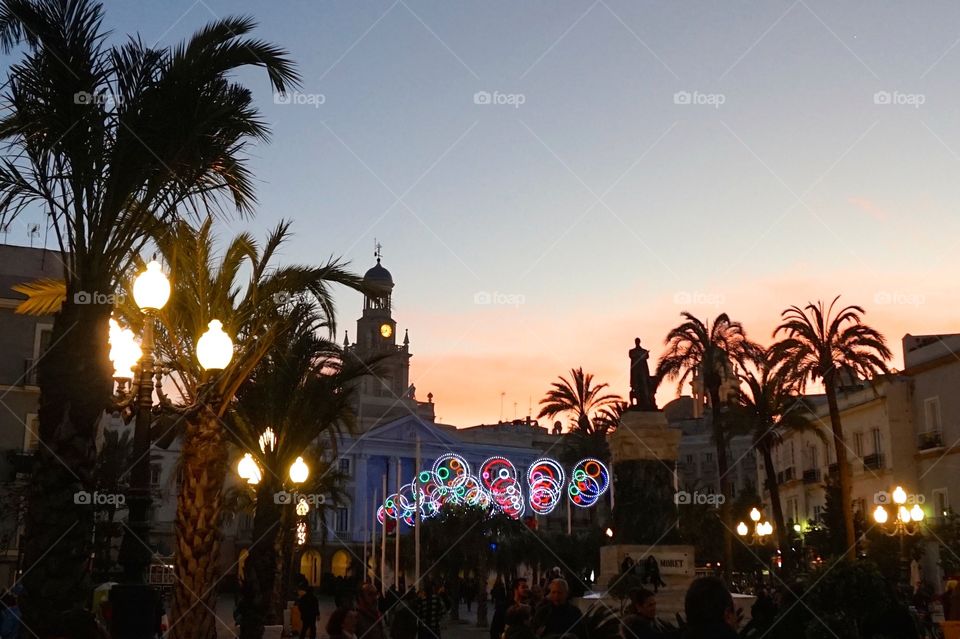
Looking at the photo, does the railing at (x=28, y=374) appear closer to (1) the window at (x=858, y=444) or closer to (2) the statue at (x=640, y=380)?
(2) the statue at (x=640, y=380)

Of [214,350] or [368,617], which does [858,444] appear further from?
[214,350]

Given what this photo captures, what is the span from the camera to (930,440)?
128 ft

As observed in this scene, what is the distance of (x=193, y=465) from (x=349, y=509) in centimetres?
6514

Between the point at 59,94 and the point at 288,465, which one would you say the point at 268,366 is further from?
the point at 59,94

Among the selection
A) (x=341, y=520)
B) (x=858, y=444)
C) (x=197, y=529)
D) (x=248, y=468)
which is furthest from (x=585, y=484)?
(x=341, y=520)

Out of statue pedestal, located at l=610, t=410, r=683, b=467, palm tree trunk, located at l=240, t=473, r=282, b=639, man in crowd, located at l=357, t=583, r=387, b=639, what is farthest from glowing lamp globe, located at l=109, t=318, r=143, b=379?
statue pedestal, located at l=610, t=410, r=683, b=467

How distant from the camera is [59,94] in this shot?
11.5 m

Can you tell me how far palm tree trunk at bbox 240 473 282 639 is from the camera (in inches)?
784

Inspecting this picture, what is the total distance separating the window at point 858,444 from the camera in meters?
45.3

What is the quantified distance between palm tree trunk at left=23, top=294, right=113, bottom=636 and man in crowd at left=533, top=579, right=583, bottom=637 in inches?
188

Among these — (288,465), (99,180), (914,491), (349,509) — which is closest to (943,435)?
(914,491)

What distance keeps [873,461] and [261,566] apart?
31.0 metres

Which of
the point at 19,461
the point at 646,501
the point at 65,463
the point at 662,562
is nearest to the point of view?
the point at 65,463

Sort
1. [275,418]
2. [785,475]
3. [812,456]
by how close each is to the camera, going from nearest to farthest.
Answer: [275,418] → [812,456] → [785,475]
